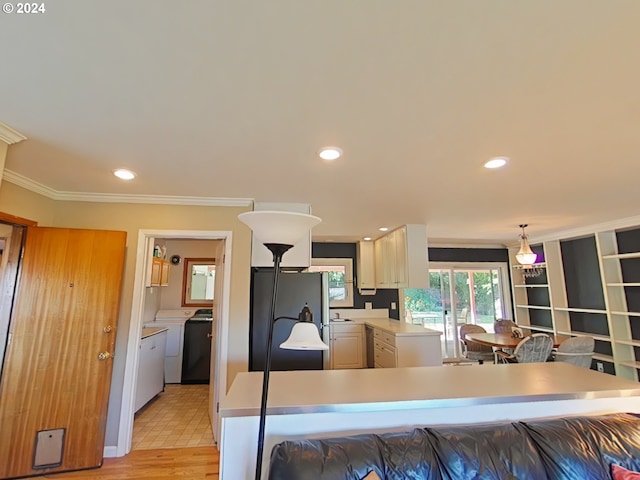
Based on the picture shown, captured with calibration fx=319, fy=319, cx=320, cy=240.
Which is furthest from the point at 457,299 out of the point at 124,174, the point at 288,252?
the point at 124,174

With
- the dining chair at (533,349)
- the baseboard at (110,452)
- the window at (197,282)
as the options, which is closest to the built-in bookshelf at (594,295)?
the dining chair at (533,349)

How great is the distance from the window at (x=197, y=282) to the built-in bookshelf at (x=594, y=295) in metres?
5.69

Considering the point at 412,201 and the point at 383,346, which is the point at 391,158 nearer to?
the point at 412,201

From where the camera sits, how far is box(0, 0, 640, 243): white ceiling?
106cm

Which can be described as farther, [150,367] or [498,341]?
[498,341]

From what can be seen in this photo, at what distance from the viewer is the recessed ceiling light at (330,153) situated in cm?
202

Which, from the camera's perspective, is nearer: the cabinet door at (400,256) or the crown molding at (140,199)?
the crown molding at (140,199)

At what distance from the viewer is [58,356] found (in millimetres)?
2479

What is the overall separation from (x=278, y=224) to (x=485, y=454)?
1.26m

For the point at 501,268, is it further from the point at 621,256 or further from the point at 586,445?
the point at 586,445

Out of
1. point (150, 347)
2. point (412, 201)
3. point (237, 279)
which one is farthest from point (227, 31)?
point (150, 347)

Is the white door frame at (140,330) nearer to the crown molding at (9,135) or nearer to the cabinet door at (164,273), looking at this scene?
the crown molding at (9,135)

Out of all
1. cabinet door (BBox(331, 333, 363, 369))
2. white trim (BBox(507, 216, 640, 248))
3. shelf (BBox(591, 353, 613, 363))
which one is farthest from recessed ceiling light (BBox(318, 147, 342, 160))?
shelf (BBox(591, 353, 613, 363))

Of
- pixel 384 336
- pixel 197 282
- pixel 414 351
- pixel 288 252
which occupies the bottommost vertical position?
pixel 414 351
